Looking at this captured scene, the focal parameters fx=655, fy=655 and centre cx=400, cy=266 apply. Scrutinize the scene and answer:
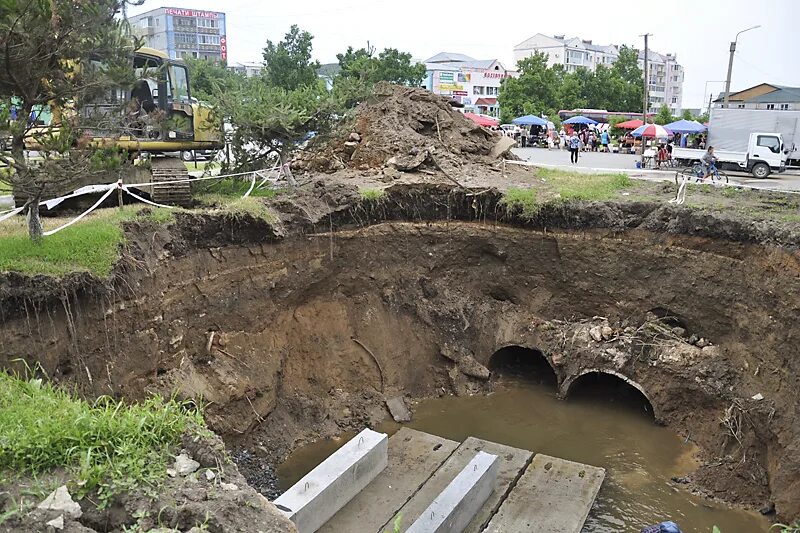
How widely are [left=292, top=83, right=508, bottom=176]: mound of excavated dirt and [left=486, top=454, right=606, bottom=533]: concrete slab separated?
7461 mm

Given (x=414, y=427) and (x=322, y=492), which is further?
(x=414, y=427)

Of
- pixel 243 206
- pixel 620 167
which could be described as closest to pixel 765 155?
pixel 620 167

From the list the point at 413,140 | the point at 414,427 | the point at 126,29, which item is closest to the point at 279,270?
the point at 414,427

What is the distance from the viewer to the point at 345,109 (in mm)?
14742

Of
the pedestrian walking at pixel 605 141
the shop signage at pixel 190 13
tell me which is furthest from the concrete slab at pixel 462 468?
the shop signage at pixel 190 13

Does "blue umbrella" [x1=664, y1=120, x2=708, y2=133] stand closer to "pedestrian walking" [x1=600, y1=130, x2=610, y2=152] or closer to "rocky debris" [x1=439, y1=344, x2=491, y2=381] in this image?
"pedestrian walking" [x1=600, y1=130, x2=610, y2=152]

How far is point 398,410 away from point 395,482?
2.91 metres

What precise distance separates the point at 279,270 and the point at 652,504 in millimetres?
7443

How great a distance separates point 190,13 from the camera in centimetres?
7338

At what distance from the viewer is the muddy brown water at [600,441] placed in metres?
9.79

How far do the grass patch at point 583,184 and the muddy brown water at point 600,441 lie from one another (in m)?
3.98

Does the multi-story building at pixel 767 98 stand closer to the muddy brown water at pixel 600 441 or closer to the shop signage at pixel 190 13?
the muddy brown water at pixel 600 441

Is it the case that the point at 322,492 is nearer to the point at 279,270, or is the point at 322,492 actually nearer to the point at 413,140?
the point at 279,270

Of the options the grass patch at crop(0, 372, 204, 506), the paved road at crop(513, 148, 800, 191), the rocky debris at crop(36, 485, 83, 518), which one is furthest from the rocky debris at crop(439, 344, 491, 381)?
the rocky debris at crop(36, 485, 83, 518)
